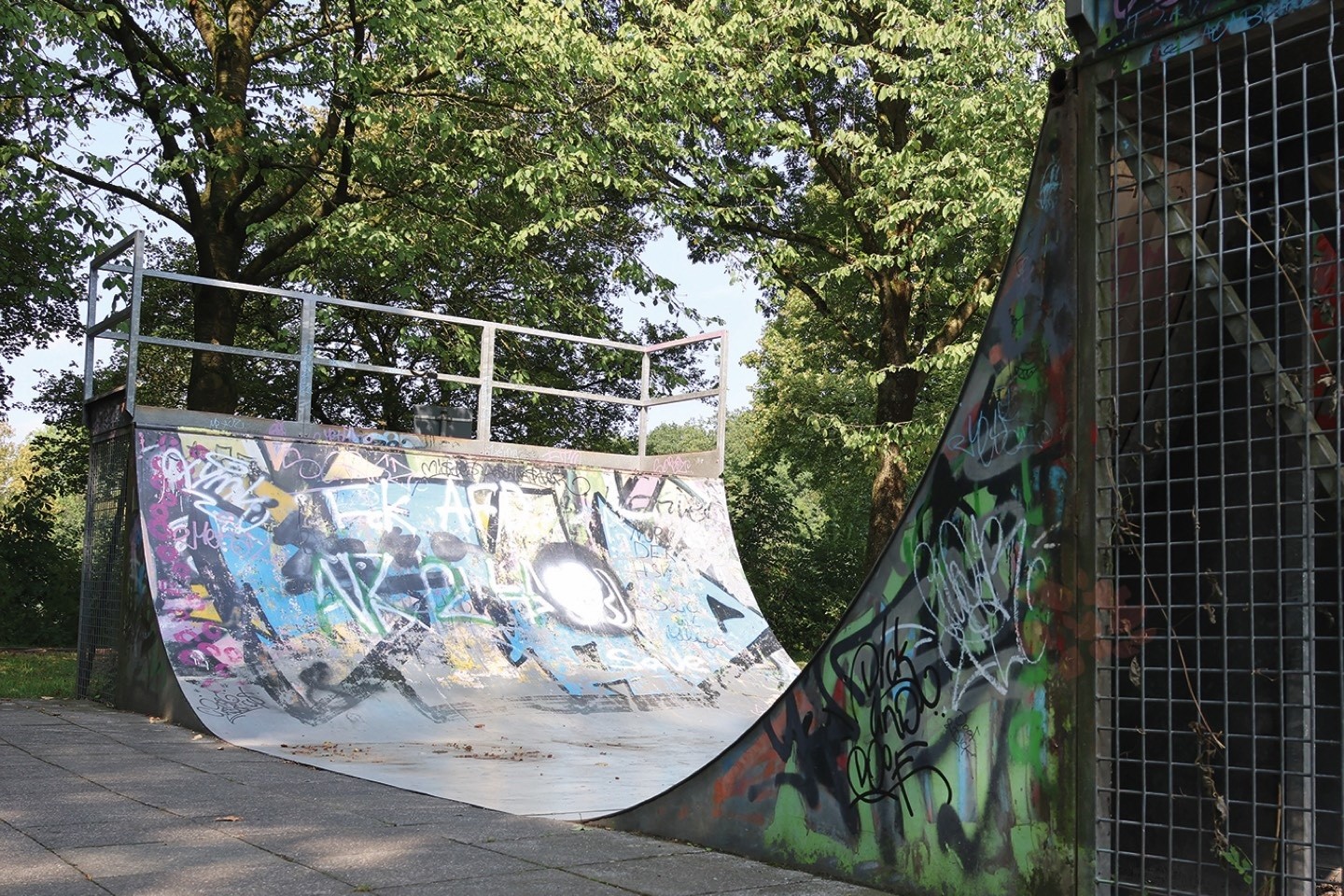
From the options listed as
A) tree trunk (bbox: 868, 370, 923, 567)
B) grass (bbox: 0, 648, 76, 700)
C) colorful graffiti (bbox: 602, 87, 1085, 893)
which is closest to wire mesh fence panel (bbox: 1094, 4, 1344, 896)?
colorful graffiti (bbox: 602, 87, 1085, 893)

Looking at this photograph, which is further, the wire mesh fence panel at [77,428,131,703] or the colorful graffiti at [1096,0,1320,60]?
the wire mesh fence panel at [77,428,131,703]

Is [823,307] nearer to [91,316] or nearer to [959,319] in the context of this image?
[959,319]

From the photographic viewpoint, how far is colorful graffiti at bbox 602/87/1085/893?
3.61 meters

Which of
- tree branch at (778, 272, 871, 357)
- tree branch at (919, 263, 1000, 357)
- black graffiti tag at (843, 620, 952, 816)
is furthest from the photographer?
tree branch at (778, 272, 871, 357)

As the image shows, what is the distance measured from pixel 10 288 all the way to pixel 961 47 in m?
12.4

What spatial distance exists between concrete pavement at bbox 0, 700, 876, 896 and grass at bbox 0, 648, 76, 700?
487cm

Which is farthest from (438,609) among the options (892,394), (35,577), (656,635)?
(35,577)

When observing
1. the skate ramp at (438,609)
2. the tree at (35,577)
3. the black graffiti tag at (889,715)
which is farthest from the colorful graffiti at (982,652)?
the tree at (35,577)

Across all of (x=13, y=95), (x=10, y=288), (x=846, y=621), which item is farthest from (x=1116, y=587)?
(x=10, y=288)

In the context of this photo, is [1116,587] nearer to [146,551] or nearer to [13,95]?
[146,551]

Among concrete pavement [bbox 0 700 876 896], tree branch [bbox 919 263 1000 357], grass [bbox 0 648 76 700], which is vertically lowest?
grass [bbox 0 648 76 700]

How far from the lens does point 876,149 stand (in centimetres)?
1695

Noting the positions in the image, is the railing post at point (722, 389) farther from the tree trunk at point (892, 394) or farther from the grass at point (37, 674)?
the grass at point (37, 674)

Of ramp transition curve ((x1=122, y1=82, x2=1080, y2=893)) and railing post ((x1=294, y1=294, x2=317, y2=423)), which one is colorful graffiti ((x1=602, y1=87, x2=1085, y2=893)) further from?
railing post ((x1=294, y1=294, x2=317, y2=423))
